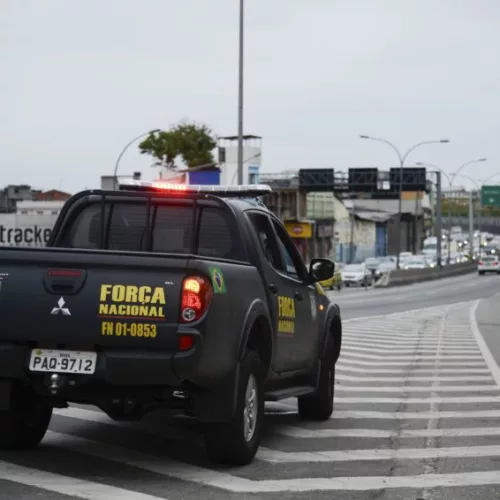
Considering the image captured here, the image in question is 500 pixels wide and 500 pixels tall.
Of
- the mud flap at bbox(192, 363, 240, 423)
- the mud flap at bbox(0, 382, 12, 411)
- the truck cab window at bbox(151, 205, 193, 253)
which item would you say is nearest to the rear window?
the truck cab window at bbox(151, 205, 193, 253)

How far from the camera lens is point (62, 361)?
333 inches

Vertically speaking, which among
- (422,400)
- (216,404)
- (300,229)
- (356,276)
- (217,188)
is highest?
(217,188)

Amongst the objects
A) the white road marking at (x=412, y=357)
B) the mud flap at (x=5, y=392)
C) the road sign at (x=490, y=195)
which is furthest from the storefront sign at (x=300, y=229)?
the mud flap at (x=5, y=392)

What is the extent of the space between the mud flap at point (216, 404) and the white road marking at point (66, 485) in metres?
0.80

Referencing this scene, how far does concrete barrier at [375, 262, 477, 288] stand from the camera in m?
73.2

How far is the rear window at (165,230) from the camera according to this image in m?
10.1

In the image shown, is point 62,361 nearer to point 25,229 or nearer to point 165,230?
point 165,230

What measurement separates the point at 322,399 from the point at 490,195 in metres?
115

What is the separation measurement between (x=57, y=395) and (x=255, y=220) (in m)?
2.56

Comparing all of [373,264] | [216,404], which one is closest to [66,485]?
[216,404]

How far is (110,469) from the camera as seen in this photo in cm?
883

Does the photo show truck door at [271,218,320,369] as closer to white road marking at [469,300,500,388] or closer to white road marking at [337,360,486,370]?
white road marking at [469,300,500,388]

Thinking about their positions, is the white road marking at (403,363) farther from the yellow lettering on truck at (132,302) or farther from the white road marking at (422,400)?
the yellow lettering on truck at (132,302)

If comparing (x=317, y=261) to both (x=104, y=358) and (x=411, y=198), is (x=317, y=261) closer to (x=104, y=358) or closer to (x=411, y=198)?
(x=104, y=358)
